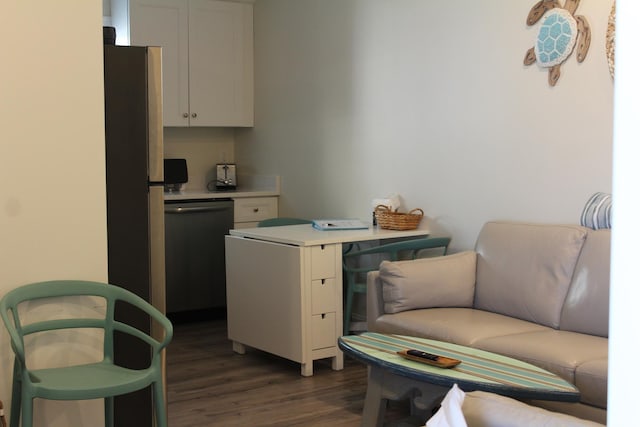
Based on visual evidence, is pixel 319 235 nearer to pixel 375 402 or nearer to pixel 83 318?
pixel 375 402

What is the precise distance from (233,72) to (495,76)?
8.21 feet

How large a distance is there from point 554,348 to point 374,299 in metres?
1.03

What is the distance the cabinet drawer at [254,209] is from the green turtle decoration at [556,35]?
2455 millimetres

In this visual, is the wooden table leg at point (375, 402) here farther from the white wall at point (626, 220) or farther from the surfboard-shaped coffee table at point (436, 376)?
the white wall at point (626, 220)

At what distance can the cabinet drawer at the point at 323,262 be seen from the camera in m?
4.14

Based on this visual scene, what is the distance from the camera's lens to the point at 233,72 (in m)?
5.90

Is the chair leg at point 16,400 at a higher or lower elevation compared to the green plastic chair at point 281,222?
lower

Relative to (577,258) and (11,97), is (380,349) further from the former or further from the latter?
(11,97)

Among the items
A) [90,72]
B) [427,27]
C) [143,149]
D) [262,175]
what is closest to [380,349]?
[143,149]

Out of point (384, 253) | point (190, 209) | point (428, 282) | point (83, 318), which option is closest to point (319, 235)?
point (384, 253)

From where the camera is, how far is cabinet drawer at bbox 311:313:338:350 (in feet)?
13.6

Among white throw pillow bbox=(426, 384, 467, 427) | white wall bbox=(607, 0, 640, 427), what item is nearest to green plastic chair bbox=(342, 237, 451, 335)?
white throw pillow bbox=(426, 384, 467, 427)

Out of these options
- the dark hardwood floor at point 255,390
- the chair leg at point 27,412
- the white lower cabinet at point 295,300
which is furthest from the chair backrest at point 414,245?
the chair leg at point 27,412

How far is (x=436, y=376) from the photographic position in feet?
8.68
